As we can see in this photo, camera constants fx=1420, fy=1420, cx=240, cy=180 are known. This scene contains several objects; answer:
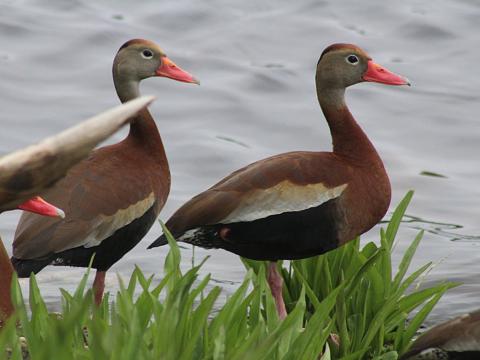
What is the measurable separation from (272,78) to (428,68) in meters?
1.71

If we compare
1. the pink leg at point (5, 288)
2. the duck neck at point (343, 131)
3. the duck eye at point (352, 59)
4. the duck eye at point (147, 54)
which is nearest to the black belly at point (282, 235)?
the duck neck at point (343, 131)

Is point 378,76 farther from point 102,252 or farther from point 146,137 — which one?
point 102,252

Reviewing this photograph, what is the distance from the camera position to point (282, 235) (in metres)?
6.93

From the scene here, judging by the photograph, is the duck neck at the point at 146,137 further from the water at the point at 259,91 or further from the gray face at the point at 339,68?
the water at the point at 259,91

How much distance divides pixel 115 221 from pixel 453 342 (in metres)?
1.97

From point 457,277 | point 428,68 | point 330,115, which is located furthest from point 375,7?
point 330,115

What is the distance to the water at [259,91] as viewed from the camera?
1095cm

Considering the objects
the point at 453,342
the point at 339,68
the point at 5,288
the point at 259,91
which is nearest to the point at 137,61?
the point at 339,68

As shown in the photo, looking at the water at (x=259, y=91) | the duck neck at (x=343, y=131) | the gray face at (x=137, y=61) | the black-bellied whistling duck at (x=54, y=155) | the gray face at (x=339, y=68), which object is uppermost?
the black-bellied whistling duck at (x=54, y=155)

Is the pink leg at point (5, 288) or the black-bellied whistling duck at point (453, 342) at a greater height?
the pink leg at point (5, 288)

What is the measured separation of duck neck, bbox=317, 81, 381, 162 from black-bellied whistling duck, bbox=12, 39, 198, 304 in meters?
0.91

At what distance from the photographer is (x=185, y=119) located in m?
13.5

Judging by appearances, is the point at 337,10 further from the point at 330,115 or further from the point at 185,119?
the point at 330,115

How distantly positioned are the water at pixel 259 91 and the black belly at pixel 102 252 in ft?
5.16
